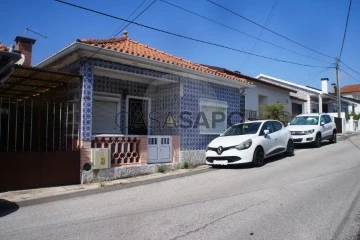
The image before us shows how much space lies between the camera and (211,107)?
13.4 meters

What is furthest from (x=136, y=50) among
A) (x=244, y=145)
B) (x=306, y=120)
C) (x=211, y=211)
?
(x=306, y=120)

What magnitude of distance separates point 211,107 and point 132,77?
363 centimetres

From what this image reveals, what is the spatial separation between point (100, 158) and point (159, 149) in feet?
8.10

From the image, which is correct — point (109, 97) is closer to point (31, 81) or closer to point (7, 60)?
point (31, 81)

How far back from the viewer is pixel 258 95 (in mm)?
21219

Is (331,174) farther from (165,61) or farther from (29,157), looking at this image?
(29,157)

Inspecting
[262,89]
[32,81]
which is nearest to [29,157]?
[32,81]

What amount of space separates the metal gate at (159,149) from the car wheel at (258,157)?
9.62 ft

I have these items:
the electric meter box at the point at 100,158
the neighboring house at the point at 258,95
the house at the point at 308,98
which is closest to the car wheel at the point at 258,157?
the electric meter box at the point at 100,158

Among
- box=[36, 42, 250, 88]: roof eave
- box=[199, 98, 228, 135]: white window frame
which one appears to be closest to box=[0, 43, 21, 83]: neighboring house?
box=[36, 42, 250, 88]: roof eave

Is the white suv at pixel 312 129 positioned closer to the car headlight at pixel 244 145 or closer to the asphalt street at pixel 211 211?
the car headlight at pixel 244 145

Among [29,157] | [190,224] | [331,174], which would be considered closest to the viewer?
[190,224]

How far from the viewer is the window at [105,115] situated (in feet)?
38.7

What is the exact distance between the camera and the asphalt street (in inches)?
185
